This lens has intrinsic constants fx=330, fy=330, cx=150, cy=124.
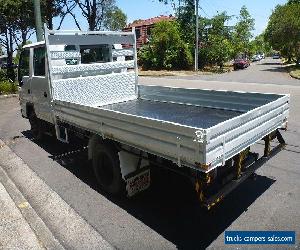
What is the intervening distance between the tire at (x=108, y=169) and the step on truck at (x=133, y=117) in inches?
0.7

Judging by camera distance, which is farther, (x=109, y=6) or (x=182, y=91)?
(x=109, y=6)

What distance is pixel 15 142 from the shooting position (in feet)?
30.8

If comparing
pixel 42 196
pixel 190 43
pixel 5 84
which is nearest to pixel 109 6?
pixel 190 43

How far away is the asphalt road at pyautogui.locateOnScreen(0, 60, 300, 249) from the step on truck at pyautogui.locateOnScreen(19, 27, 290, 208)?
40 centimetres

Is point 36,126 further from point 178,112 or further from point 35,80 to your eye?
point 178,112

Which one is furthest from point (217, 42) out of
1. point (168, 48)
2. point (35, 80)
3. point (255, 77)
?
point (35, 80)

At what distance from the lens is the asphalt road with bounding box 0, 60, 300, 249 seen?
4.53 meters

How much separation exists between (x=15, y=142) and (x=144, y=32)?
47067 mm

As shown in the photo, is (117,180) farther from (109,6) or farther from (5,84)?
(109,6)

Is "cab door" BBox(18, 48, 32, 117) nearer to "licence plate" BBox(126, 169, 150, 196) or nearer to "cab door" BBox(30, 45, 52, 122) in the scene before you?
"cab door" BBox(30, 45, 52, 122)

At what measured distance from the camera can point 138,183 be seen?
5.40 meters

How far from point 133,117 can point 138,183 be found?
134cm

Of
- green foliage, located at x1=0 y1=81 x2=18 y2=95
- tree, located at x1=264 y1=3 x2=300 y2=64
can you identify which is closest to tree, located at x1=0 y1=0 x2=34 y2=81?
green foliage, located at x1=0 y1=81 x2=18 y2=95

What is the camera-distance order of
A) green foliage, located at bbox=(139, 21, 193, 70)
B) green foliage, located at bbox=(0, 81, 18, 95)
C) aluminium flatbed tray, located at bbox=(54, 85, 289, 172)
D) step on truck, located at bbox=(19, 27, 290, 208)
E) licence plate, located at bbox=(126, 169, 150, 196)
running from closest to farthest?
aluminium flatbed tray, located at bbox=(54, 85, 289, 172)
step on truck, located at bbox=(19, 27, 290, 208)
licence plate, located at bbox=(126, 169, 150, 196)
green foliage, located at bbox=(0, 81, 18, 95)
green foliage, located at bbox=(139, 21, 193, 70)
